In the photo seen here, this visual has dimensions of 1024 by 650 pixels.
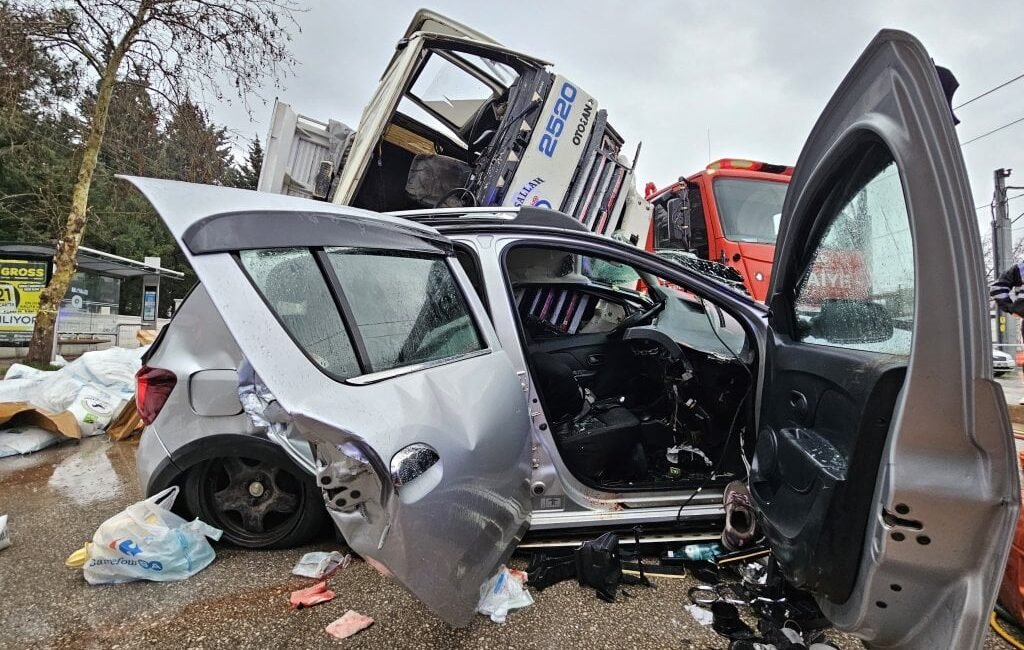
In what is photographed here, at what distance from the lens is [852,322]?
1650 millimetres

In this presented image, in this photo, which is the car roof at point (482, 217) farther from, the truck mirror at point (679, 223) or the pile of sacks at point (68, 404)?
the pile of sacks at point (68, 404)

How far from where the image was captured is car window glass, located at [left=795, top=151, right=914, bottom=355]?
4.58 ft

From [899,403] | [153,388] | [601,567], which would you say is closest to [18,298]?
[153,388]

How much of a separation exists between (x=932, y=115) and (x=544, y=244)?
1590mm

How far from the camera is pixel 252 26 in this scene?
836 cm

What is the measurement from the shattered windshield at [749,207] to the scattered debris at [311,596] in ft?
15.3

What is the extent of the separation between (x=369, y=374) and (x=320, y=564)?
1.45m

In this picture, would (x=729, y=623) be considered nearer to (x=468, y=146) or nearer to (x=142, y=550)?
(x=142, y=550)

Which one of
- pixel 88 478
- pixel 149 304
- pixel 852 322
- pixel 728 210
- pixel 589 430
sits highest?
pixel 728 210

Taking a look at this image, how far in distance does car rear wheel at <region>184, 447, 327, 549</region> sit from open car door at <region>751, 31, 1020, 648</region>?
215 cm

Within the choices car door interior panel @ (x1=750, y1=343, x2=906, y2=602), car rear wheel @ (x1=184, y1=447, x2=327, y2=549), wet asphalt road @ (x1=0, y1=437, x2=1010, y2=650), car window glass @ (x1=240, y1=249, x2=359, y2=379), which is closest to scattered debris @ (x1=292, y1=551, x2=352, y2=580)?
wet asphalt road @ (x1=0, y1=437, x2=1010, y2=650)

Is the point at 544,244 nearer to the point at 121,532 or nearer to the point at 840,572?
the point at 840,572

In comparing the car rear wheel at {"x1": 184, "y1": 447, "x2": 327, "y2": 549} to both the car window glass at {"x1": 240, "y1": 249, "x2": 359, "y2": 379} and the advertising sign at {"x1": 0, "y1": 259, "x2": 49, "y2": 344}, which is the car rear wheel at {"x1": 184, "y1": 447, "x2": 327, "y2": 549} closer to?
the car window glass at {"x1": 240, "y1": 249, "x2": 359, "y2": 379}

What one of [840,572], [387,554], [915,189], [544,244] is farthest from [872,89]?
[387,554]
